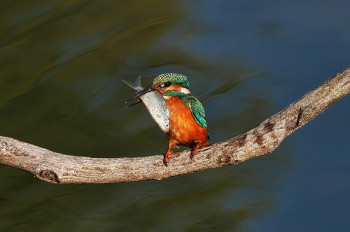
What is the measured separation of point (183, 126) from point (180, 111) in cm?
7

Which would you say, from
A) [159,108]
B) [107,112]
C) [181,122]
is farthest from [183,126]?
[107,112]

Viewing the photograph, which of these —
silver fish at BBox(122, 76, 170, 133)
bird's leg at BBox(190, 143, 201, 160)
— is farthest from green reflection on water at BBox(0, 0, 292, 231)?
bird's leg at BBox(190, 143, 201, 160)

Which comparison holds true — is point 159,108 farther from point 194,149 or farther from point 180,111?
point 194,149

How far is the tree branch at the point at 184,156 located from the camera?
259 centimetres

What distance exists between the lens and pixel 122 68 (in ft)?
21.0

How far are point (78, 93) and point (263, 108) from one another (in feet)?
5.63

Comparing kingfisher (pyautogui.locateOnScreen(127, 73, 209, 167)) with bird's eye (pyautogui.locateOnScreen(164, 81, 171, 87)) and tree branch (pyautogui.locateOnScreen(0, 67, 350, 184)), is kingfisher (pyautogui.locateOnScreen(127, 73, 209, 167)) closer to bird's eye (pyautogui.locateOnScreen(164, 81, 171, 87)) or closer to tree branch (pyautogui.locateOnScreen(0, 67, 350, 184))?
bird's eye (pyautogui.locateOnScreen(164, 81, 171, 87))

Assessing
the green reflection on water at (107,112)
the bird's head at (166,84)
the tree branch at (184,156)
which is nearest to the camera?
the tree branch at (184,156)

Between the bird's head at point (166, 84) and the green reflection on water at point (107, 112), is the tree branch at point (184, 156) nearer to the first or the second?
the bird's head at point (166, 84)

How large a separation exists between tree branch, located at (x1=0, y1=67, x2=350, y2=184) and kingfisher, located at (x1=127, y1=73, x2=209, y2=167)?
101 millimetres

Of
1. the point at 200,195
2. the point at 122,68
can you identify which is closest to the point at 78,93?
the point at 122,68

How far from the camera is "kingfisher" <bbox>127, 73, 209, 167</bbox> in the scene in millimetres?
2938

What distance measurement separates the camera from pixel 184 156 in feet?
9.36

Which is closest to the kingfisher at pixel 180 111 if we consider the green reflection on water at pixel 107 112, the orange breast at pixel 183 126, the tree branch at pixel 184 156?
the orange breast at pixel 183 126
